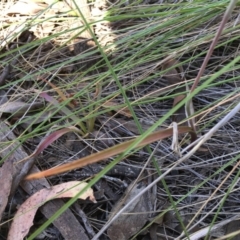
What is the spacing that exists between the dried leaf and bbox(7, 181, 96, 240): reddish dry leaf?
8 cm

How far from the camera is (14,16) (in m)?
1.67

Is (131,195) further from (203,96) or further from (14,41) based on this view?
(14,41)

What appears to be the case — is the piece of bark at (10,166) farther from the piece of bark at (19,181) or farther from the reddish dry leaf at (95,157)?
the reddish dry leaf at (95,157)

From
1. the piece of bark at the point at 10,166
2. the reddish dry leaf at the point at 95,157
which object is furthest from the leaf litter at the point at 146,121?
the reddish dry leaf at the point at 95,157

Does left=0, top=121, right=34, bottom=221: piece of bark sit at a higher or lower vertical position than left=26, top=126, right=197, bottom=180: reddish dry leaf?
lower

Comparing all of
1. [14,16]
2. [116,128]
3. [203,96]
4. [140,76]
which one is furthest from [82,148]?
[14,16]

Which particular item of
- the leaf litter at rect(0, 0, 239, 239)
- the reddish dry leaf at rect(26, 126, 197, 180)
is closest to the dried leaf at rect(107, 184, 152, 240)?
the leaf litter at rect(0, 0, 239, 239)

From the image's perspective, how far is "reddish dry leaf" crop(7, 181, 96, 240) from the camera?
1062 millimetres

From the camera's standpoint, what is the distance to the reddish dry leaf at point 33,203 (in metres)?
1.06

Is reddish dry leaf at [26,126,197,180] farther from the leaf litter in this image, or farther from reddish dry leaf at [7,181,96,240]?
reddish dry leaf at [7,181,96,240]

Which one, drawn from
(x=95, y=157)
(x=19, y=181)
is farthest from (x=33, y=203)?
(x=95, y=157)

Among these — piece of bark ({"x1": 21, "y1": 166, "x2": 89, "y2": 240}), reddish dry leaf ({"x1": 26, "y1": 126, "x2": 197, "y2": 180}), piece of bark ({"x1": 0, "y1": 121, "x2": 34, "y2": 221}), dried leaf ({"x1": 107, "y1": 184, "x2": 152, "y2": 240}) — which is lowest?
dried leaf ({"x1": 107, "y1": 184, "x2": 152, "y2": 240})

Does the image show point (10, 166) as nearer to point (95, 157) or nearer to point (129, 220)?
point (129, 220)

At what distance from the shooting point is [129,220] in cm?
107
